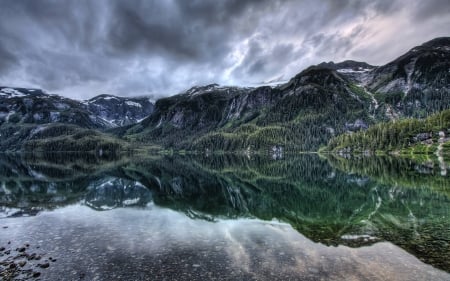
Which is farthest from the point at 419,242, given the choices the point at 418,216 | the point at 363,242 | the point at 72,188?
the point at 72,188

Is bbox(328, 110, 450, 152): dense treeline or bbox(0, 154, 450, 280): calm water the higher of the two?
bbox(328, 110, 450, 152): dense treeline

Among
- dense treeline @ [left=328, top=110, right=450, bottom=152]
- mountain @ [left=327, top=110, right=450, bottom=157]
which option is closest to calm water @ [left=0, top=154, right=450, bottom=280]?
mountain @ [left=327, top=110, right=450, bottom=157]

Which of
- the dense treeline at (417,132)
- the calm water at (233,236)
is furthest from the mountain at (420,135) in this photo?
the calm water at (233,236)

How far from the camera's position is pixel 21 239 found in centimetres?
2742

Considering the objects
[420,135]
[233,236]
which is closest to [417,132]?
[420,135]

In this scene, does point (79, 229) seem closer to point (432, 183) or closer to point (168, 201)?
point (168, 201)

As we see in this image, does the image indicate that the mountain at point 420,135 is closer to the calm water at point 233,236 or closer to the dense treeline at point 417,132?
the dense treeline at point 417,132

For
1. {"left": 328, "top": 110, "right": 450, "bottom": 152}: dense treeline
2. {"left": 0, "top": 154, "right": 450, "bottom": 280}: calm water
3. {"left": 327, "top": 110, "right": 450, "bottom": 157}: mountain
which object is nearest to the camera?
{"left": 0, "top": 154, "right": 450, "bottom": 280}: calm water

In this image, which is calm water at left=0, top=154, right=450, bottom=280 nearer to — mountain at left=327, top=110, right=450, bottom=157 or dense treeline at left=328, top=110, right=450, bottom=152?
mountain at left=327, top=110, right=450, bottom=157

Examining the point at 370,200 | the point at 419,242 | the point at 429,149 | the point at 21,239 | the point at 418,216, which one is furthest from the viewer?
the point at 429,149

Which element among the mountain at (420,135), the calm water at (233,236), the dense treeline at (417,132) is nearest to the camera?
the calm water at (233,236)

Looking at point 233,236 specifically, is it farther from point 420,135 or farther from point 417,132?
point 417,132

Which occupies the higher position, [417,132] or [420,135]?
[417,132]

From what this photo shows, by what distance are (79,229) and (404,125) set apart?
216 metres
